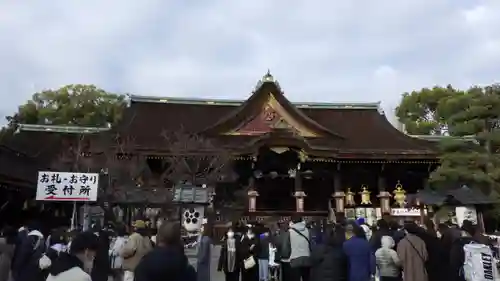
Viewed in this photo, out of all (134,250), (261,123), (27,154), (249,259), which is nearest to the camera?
(134,250)

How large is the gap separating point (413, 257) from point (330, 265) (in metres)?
1.33

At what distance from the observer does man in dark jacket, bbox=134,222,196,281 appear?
371 centimetres

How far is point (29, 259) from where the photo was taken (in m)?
7.36

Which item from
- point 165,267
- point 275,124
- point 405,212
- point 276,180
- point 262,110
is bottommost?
point 165,267

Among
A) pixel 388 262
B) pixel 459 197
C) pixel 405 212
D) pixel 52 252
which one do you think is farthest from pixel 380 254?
pixel 405 212

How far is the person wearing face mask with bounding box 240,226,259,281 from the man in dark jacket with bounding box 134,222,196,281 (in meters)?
5.75

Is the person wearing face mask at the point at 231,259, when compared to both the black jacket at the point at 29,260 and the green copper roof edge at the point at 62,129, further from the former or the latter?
the green copper roof edge at the point at 62,129

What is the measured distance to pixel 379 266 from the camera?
7.36 metres

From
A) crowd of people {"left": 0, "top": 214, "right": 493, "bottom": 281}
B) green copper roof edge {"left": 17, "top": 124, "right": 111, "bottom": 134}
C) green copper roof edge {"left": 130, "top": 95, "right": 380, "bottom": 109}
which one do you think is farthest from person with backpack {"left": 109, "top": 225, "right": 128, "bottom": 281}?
→ green copper roof edge {"left": 130, "top": 95, "right": 380, "bottom": 109}

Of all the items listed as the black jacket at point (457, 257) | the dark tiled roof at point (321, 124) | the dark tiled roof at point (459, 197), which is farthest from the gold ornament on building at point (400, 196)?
the black jacket at point (457, 257)

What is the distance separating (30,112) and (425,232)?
135ft

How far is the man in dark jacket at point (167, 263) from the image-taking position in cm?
371

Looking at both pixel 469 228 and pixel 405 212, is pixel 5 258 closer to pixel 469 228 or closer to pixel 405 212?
pixel 469 228

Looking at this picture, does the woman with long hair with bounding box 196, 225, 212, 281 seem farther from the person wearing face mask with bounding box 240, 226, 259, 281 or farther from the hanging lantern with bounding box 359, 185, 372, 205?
the hanging lantern with bounding box 359, 185, 372, 205
